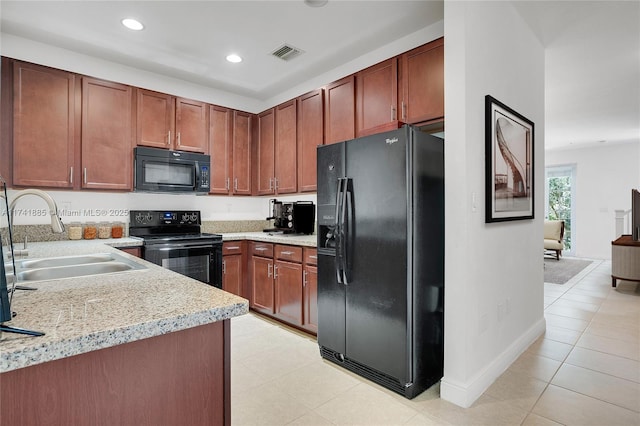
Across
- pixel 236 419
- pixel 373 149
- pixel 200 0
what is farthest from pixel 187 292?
pixel 200 0

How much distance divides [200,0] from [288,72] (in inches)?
53.6

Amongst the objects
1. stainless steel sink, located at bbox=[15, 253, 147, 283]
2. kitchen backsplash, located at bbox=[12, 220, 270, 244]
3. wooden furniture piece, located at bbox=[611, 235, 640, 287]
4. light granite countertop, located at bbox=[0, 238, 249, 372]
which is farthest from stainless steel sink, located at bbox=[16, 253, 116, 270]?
wooden furniture piece, located at bbox=[611, 235, 640, 287]

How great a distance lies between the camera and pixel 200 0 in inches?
94.0

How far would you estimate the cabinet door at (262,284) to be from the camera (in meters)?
3.55

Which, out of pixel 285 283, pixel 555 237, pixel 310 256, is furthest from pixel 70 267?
pixel 555 237

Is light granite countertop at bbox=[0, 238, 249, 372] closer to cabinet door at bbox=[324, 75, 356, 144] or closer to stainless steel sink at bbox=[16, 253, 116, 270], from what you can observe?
stainless steel sink at bbox=[16, 253, 116, 270]

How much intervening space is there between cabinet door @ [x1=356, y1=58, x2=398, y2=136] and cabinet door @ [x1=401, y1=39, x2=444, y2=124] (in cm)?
10

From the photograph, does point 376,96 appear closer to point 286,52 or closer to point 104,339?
point 286,52

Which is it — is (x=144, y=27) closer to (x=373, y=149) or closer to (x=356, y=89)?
(x=356, y=89)

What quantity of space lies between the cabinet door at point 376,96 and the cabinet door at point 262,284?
1684 millimetres

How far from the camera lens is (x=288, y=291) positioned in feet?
10.9

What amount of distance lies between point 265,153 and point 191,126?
92 centimetres

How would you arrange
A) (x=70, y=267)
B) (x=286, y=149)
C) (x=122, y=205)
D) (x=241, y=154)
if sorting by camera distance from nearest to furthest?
(x=70, y=267), (x=122, y=205), (x=286, y=149), (x=241, y=154)

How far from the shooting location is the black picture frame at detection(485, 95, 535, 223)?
225 cm
